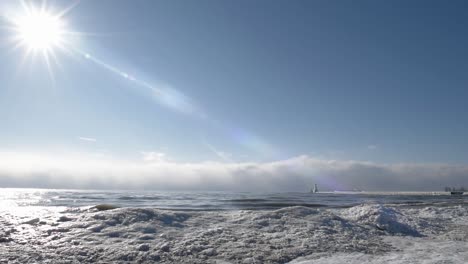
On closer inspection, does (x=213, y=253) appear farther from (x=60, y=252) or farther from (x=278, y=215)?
(x=278, y=215)

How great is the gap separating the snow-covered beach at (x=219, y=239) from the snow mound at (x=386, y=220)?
0.05 m

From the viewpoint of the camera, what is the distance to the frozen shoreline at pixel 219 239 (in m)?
8.59

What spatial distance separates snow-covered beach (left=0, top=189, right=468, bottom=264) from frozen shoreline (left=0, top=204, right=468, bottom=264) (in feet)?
0.09

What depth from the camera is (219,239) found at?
33.7ft

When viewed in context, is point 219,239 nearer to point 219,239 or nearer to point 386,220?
point 219,239

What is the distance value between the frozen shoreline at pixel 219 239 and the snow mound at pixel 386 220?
50 mm

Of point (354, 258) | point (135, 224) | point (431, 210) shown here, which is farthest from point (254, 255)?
point (431, 210)

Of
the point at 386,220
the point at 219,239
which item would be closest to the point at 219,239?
the point at 219,239

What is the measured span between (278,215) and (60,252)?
27.7 feet

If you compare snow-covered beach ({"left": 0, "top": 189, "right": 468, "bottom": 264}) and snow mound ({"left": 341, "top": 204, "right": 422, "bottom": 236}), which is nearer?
snow-covered beach ({"left": 0, "top": 189, "right": 468, "bottom": 264})

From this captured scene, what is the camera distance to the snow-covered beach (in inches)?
337

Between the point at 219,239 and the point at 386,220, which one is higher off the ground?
the point at 386,220

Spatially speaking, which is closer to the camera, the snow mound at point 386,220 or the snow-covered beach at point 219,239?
the snow-covered beach at point 219,239

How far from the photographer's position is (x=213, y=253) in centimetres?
900
